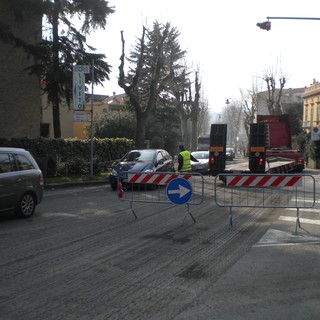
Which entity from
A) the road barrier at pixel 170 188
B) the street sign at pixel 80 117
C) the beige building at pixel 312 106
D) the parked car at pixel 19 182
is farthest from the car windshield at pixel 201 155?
the beige building at pixel 312 106

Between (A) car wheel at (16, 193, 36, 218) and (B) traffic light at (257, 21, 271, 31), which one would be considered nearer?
(A) car wheel at (16, 193, 36, 218)

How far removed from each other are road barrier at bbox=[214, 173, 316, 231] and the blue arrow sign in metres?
0.62

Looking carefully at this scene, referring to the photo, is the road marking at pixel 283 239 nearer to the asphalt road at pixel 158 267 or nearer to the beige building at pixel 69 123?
the asphalt road at pixel 158 267

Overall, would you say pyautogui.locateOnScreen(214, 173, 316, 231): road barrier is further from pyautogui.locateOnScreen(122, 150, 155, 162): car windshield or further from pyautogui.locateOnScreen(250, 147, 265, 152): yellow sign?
pyautogui.locateOnScreen(250, 147, 265, 152): yellow sign

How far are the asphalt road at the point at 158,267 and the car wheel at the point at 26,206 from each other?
0.21 meters

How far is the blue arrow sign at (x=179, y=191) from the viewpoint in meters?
9.63

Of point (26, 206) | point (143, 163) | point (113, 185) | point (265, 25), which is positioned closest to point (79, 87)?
point (143, 163)

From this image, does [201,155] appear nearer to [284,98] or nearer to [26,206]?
[26,206]

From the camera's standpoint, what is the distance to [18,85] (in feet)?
81.7

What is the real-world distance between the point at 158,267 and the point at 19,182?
4.94 m

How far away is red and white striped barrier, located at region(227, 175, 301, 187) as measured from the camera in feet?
30.2

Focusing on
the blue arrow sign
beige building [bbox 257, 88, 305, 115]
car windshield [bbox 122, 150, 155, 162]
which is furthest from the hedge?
beige building [bbox 257, 88, 305, 115]

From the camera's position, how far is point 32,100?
25.8 m

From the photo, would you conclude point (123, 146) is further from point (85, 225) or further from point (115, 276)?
point (115, 276)
